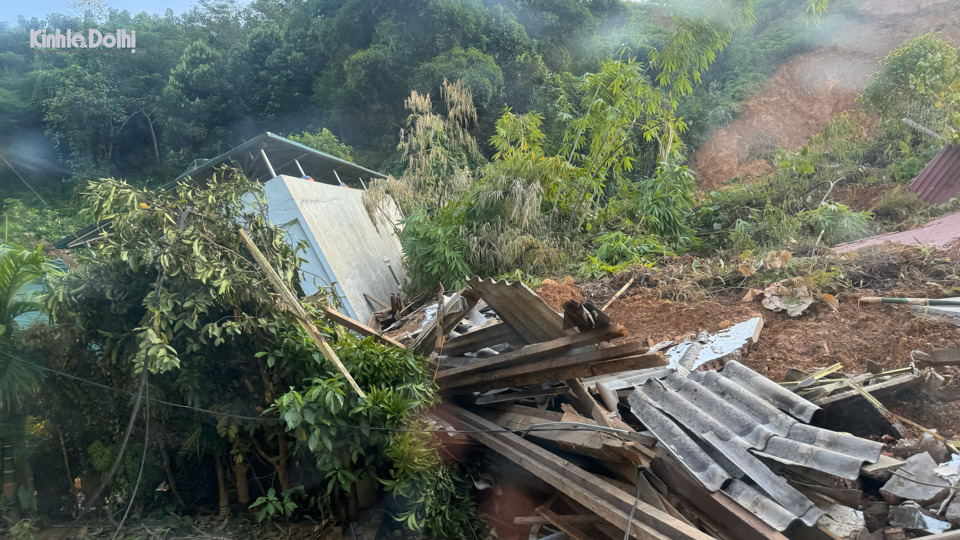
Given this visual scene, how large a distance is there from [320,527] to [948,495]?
353cm

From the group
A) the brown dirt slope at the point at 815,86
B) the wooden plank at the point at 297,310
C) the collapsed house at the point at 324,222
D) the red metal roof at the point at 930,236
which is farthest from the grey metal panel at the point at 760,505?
the brown dirt slope at the point at 815,86

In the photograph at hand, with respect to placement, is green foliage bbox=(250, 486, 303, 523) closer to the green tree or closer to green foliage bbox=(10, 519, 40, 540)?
green foliage bbox=(10, 519, 40, 540)

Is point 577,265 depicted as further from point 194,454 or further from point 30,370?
point 30,370

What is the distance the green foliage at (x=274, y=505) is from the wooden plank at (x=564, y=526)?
5.41 ft

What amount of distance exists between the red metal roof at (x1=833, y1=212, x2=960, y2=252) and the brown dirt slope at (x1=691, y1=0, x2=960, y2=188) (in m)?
9.97

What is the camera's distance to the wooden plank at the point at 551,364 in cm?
320

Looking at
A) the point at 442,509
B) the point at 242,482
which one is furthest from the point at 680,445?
the point at 242,482

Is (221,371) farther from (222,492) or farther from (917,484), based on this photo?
(917,484)

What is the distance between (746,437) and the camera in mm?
3115

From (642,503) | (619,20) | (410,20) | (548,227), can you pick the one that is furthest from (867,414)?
(619,20)

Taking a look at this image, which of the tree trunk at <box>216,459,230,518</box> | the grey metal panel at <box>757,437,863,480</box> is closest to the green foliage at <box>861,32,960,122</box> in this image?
the grey metal panel at <box>757,437,863,480</box>

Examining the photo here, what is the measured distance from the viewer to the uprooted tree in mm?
3359

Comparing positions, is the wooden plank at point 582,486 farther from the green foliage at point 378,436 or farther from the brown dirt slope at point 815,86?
the brown dirt slope at point 815,86

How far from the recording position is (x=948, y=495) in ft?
8.70
